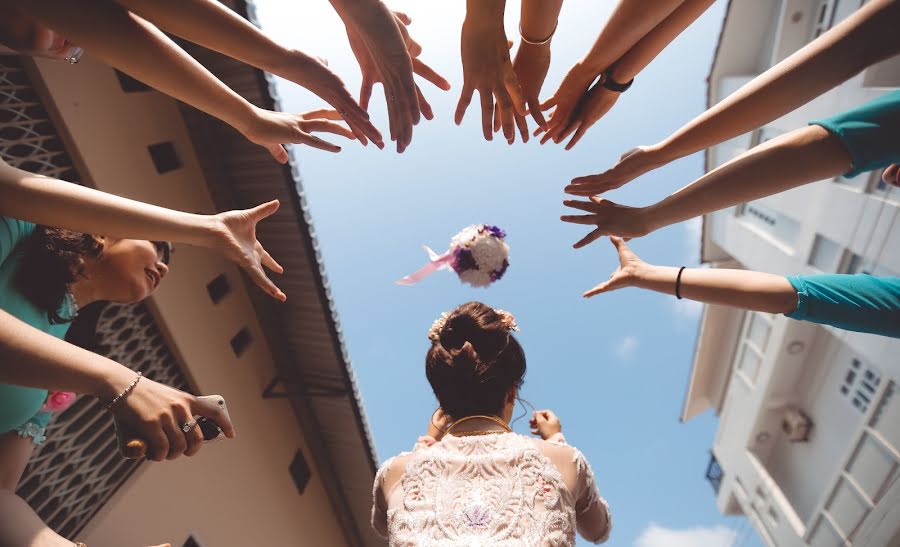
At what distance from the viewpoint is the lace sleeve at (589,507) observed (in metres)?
1.80

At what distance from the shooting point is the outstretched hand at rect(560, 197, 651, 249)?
78.5 inches

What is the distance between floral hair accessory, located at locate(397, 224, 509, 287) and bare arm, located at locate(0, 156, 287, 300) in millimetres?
2408

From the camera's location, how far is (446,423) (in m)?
2.14

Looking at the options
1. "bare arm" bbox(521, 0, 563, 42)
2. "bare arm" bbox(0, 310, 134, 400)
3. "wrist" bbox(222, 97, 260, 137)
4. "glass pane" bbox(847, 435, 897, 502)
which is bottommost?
"glass pane" bbox(847, 435, 897, 502)

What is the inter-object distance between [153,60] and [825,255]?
32.9 ft

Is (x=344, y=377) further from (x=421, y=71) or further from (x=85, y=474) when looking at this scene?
(x=421, y=71)

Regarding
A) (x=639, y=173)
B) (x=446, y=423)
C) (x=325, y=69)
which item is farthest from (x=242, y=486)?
(x=639, y=173)

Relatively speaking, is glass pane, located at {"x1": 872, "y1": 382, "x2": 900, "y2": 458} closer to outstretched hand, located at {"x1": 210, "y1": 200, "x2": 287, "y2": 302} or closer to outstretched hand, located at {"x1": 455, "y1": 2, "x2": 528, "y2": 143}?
outstretched hand, located at {"x1": 455, "y1": 2, "x2": 528, "y2": 143}

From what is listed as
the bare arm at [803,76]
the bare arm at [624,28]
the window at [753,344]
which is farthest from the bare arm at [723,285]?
the window at [753,344]

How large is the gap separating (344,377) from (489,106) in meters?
4.64

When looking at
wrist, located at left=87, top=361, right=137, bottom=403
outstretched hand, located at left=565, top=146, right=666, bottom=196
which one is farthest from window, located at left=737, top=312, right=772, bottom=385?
wrist, located at left=87, top=361, right=137, bottom=403

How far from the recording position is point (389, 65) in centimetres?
170

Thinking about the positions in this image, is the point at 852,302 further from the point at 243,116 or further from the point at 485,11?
the point at 243,116

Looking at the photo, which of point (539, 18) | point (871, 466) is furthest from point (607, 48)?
point (871, 466)
